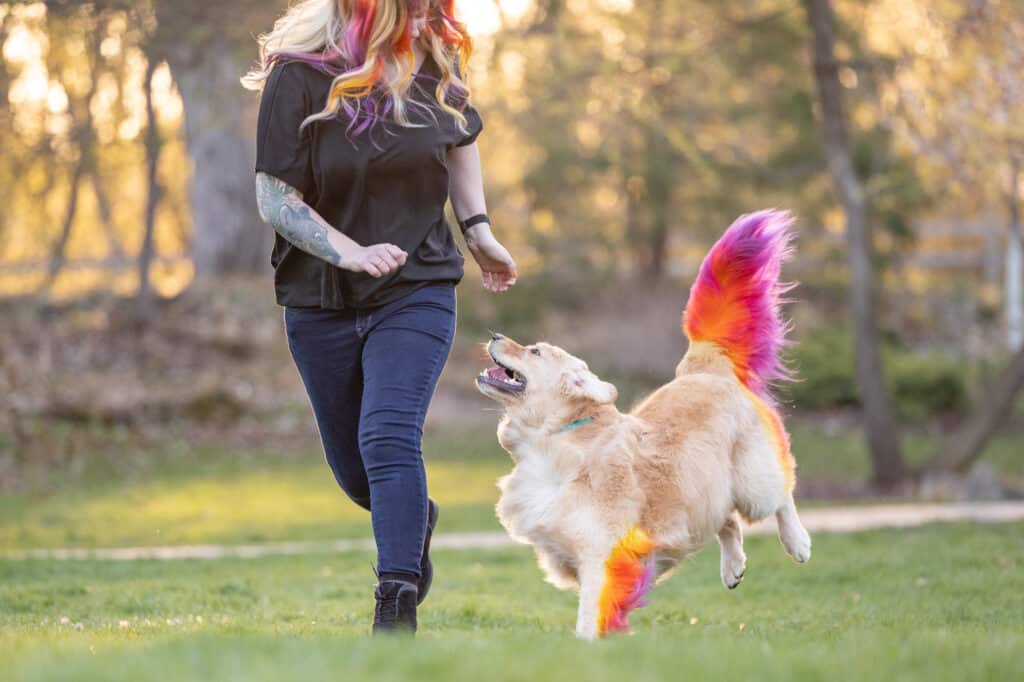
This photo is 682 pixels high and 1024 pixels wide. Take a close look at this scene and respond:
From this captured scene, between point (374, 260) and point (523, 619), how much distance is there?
2.51m

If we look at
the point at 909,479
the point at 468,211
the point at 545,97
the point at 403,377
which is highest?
the point at 545,97

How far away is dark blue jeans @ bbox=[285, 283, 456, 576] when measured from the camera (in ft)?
15.0

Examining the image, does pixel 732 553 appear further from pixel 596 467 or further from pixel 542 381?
pixel 542 381

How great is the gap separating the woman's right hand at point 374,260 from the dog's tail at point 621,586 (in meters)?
1.28

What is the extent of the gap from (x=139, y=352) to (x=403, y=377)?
15.7 meters

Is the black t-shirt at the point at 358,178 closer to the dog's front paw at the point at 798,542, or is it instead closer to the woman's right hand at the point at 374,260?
the woman's right hand at the point at 374,260

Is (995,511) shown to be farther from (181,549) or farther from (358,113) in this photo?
(358,113)

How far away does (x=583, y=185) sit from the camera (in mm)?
23375

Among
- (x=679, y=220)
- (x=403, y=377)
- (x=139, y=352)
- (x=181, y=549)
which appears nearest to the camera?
(x=403, y=377)

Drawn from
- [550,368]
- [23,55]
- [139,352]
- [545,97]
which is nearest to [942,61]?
[545,97]

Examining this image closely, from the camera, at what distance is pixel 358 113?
15.3 feet

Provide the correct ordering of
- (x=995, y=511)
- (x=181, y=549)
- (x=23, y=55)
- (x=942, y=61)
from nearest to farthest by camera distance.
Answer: (x=181, y=549), (x=995, y=511), (x=942, y=61), (x=23, y=55)

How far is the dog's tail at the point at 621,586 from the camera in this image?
15.5ft

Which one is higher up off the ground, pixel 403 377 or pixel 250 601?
pixel 403 377
